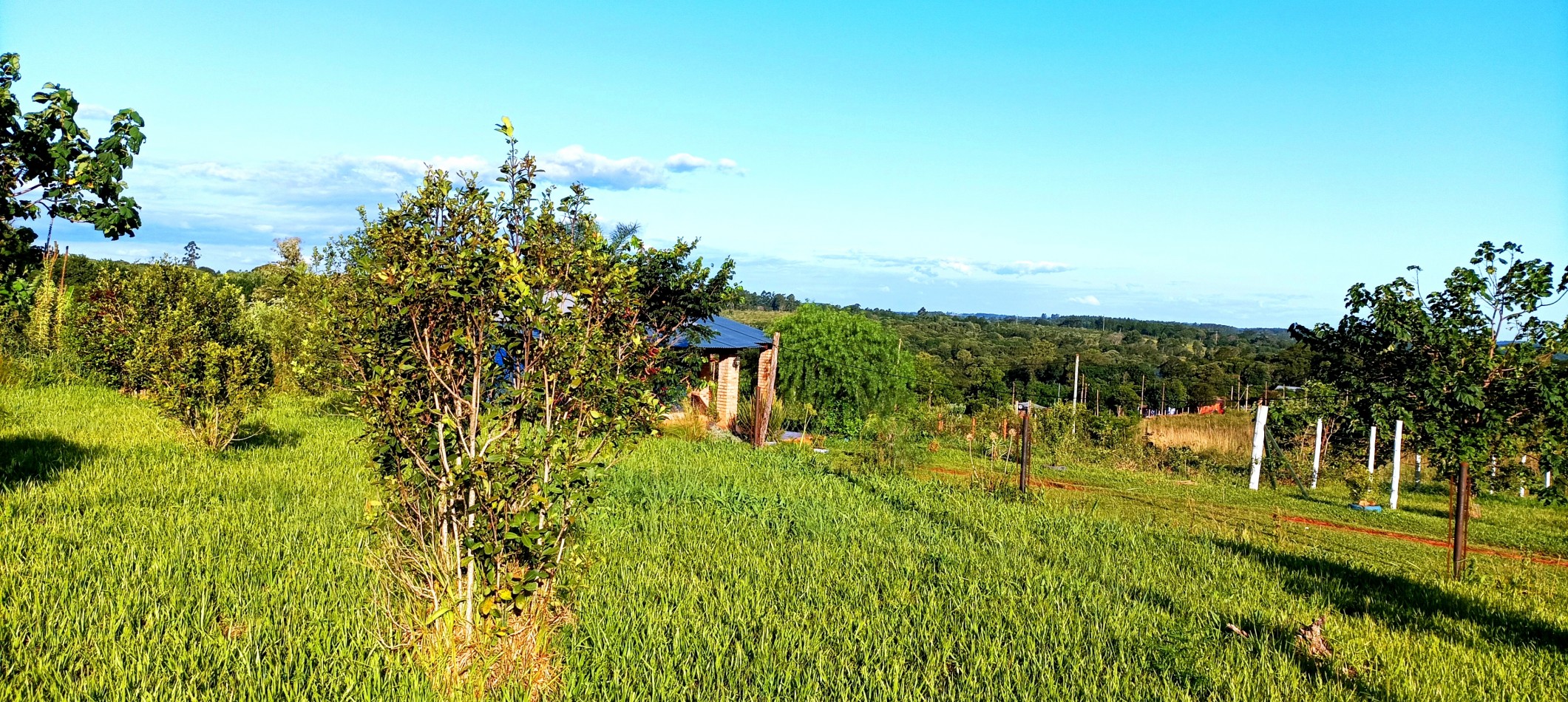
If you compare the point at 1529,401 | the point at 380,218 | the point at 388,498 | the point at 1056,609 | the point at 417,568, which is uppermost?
the point at 380,218

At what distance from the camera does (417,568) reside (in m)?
3.93

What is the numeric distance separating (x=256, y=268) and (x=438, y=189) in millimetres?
32997

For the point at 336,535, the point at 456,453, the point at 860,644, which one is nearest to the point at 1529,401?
the point at 860,644

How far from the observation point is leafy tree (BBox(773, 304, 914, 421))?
830 inches

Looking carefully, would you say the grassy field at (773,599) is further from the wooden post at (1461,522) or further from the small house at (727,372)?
the small house at (727,372)

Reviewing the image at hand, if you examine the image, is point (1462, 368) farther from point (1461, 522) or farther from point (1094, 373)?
point (1094, 373)

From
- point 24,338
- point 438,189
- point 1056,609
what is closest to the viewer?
point 438,189

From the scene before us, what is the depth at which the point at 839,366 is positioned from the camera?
21.0 m

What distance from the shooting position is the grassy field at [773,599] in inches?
159

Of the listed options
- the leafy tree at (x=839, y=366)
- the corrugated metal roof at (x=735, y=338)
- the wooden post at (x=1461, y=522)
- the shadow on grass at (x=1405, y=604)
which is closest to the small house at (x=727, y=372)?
the corrugated metal roof at (x=735, y=338)

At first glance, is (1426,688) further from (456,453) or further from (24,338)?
(24,338)

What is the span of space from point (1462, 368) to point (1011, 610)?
435cm

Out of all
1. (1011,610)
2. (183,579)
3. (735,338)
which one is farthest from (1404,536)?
(735,338)

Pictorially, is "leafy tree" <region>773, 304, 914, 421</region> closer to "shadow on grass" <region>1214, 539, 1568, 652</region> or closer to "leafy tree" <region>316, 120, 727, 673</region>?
"shadow on grass" <region>1214, 539, 1568, 652</region>
